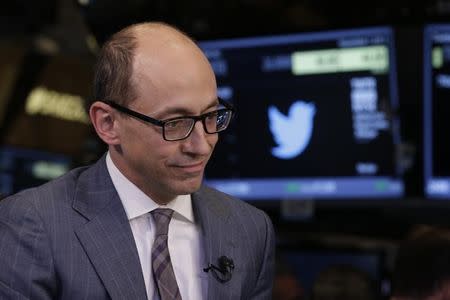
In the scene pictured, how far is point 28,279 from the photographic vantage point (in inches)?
87.3

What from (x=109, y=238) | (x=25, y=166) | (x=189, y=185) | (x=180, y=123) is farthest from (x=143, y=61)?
(x=25, y=166)

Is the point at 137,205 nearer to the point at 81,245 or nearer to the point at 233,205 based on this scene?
the point at 81,245

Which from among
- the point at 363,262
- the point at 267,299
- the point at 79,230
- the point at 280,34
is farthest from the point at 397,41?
the point at 79,230

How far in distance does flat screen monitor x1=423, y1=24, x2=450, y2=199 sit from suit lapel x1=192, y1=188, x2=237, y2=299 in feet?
5.44

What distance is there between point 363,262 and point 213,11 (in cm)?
131

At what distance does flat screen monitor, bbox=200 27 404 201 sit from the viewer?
409cm

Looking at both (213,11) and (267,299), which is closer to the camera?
(267,299)

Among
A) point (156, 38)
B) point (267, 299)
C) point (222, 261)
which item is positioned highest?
point (156, 38)

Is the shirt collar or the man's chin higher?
the man's chin

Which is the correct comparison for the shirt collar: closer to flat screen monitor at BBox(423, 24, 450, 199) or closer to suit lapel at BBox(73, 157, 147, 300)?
suit lapel at BBox(73, 157, 147, 300)

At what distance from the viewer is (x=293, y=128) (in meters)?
4.19

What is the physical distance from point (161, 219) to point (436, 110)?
196cm

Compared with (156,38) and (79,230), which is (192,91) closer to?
(156,38)

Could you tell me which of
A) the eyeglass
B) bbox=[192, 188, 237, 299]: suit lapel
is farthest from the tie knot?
the eyeglass
